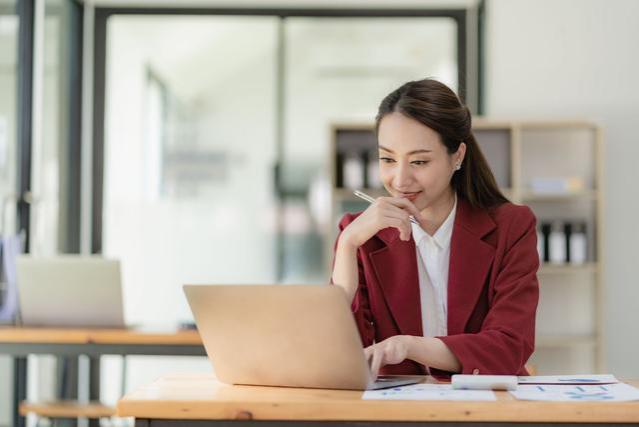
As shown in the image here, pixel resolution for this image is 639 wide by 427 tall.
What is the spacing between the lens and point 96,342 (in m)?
3.57

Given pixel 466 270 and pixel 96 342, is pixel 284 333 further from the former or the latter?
pixel 96 342

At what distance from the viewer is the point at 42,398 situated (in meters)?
5.21

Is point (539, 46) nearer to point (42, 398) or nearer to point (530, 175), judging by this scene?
point (530, 175)

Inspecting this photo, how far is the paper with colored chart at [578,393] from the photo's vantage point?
5.24 ft

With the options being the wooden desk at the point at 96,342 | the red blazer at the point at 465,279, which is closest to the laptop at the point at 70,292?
the wooden desk at the point at 96,342

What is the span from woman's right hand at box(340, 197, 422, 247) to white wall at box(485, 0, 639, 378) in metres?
3.60

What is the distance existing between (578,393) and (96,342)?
2265mm

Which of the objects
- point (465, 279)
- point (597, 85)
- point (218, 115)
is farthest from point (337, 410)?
point (218, 115)

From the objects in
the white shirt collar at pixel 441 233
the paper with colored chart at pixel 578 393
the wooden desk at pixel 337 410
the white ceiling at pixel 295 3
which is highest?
the white ceiling at pixel 295 3

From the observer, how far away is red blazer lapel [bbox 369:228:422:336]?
2.11m

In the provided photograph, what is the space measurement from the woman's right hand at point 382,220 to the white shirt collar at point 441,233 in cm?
10

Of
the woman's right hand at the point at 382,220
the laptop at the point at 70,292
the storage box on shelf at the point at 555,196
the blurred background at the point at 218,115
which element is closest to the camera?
the woman's right hand at the point at 382,220

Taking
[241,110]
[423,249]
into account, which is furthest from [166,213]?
[423,249]

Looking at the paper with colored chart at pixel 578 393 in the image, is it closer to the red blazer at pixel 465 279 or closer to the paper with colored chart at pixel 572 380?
the paper with colored chart at pixel 572 380
